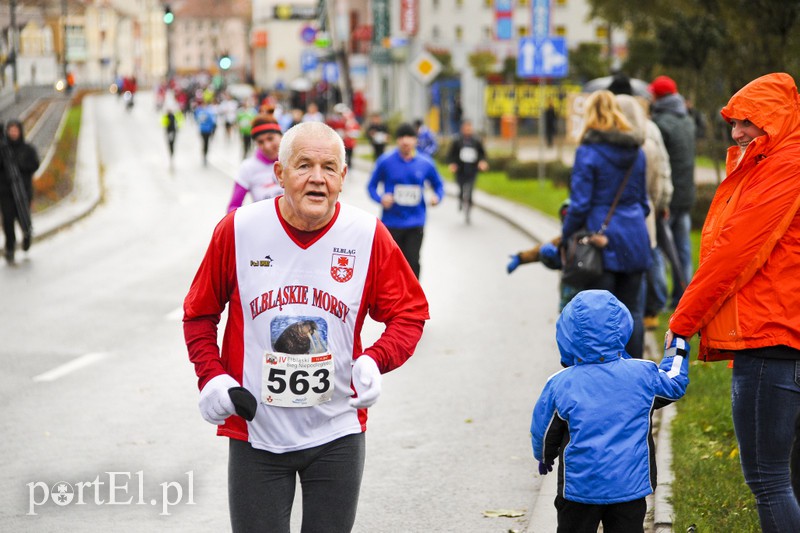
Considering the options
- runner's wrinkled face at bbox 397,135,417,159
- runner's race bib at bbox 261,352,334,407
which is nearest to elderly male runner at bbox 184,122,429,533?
runner's race bib at bbox 261,352,334,407

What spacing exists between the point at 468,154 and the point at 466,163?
0.60ft

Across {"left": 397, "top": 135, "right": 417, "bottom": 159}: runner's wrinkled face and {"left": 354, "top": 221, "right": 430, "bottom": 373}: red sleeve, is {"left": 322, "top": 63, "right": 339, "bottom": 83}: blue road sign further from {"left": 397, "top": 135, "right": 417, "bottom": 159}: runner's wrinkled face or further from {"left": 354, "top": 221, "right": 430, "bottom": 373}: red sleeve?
{"left": 354, "top": 221, "right": 430, "bottom": 373}: red sleeve

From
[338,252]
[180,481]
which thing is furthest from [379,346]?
[180,481]

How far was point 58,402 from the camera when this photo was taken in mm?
9133

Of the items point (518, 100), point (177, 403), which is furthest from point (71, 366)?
point (518, 100)

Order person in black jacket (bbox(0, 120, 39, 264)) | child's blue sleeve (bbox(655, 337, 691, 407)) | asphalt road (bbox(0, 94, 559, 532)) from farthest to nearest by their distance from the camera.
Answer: person in black jacket (bbox(0, 120, 39, 264))
asphalt road (bbox(0, 94, 559, 532))
child's blue sleeve (bbox(655, 337, 691, 407))

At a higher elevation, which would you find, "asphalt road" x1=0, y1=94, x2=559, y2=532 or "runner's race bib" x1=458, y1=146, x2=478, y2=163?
"runner's race bib" x1=458, y1=146, x2=478, y2=163

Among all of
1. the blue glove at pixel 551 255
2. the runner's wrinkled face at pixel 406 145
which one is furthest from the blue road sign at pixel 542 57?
the blue glove at pixel 551 255

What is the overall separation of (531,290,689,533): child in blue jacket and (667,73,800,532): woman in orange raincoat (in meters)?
0.21

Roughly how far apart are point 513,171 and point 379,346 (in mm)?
27688

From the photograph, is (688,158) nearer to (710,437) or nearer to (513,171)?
→ (710,437)

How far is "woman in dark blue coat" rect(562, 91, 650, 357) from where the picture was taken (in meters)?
8.04

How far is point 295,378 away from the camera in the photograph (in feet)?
Answer: 13.9

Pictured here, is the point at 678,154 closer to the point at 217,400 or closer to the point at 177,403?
the point at 177,403
